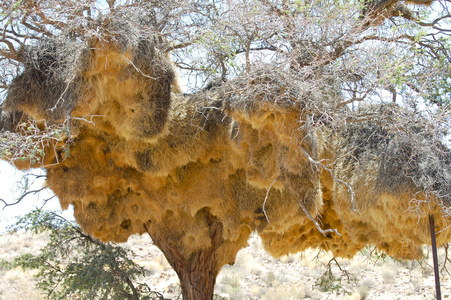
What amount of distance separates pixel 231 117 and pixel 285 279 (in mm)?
12126

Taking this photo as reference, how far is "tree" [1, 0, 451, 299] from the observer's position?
618 cm

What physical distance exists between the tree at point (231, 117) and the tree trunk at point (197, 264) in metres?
0.04

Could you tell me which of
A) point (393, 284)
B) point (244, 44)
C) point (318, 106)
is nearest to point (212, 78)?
point (244, 44)

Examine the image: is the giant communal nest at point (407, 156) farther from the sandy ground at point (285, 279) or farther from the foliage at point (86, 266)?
the sandy ground at point (285, 279)

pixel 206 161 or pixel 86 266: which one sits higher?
pixel 206 161

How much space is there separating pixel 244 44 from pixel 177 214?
10.5 ft

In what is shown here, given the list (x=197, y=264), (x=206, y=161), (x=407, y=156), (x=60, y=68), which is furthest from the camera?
(x=197, y=264)

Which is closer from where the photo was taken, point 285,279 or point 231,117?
point 231,117

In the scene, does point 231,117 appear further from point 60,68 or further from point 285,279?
point 285,279

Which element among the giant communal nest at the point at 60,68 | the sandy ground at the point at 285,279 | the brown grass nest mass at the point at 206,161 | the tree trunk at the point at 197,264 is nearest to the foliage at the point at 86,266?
the brown grass nest mass at the point at 206,161

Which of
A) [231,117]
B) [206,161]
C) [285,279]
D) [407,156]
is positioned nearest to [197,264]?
[206,161]

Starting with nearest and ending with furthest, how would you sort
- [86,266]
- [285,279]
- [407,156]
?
[407,156] < [86,266] < [285,279]

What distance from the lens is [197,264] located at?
877 centimetres

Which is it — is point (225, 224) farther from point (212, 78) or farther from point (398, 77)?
point (398, 77)
